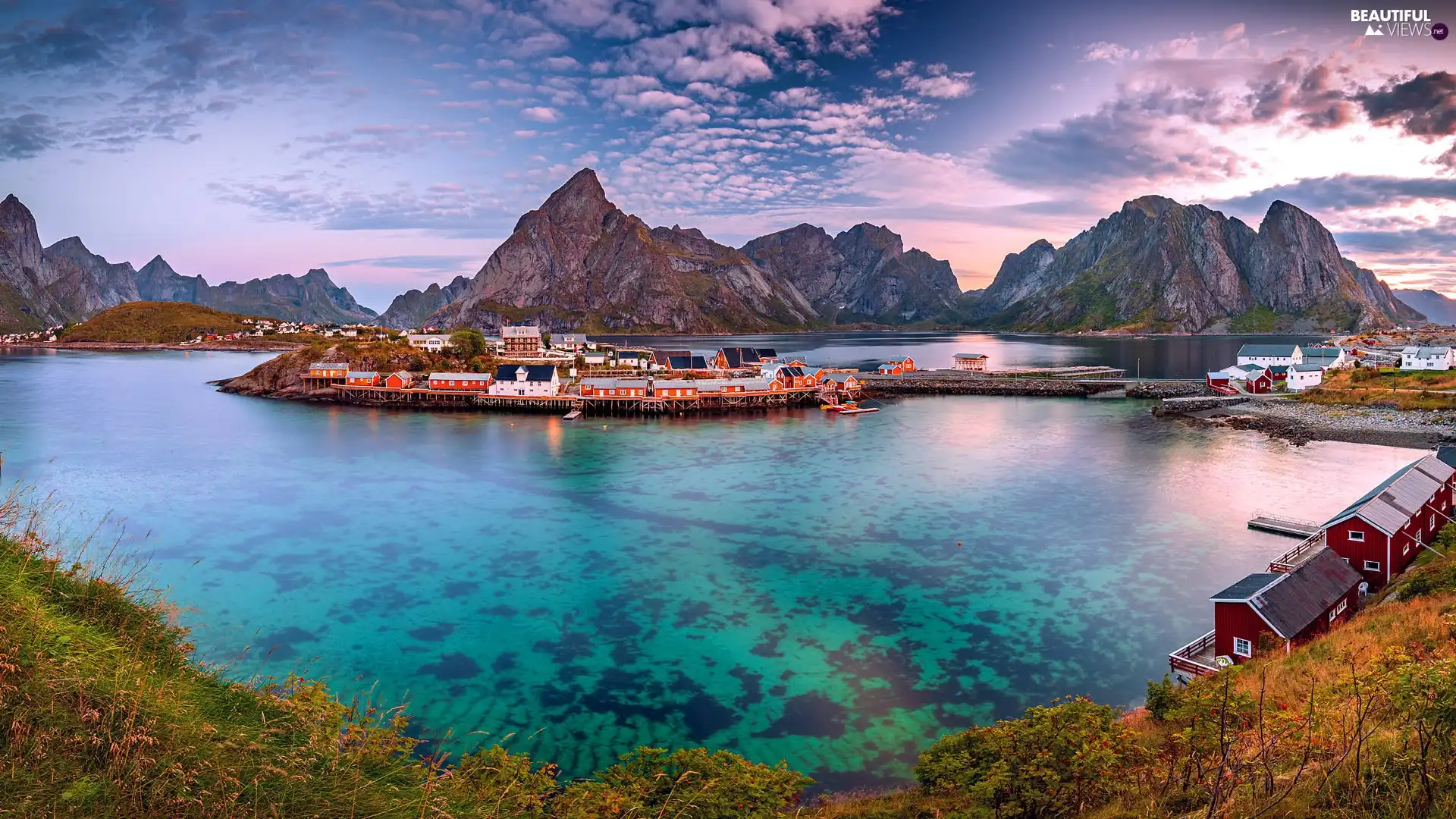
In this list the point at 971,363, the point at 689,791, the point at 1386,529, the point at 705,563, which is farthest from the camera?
the point at 971,363

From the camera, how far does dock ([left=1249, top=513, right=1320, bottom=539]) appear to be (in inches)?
1243

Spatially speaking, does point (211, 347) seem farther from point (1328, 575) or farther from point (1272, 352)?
point (1328, 575)

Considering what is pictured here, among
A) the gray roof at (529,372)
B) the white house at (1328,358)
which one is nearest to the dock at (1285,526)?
the gray roof at (529,372)

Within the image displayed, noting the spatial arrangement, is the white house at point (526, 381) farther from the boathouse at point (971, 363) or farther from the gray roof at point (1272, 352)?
the gray roof at point (1272, 352)

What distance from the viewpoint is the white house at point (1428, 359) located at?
79750 mm

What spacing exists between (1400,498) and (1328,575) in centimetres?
679

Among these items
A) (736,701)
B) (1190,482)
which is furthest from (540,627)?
(1190,482)

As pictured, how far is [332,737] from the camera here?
7359 mm

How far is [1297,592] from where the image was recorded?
20.0m

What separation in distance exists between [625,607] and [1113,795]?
1680 centimetres

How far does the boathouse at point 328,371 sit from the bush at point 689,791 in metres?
91.8

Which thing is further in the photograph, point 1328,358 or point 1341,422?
point 1328,358

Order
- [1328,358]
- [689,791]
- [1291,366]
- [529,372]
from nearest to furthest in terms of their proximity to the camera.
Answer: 1. [689,791]
2. [1291,366]
3. [529,372]
4. [1328,358]

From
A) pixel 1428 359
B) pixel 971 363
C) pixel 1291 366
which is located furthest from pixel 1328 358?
pixel 971 363
